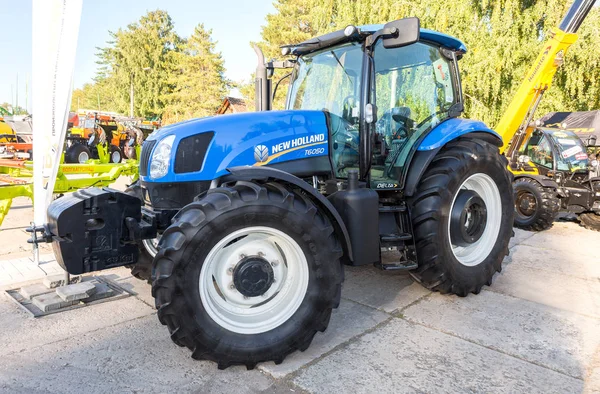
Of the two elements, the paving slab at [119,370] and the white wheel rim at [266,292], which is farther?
the white wheel rim at [266,292]

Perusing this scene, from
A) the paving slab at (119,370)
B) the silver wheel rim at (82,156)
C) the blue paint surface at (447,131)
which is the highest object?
the silver wheel rim at (82,156)

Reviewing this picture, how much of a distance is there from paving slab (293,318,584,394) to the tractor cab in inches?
53.9

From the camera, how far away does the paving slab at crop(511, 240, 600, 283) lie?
4.91 m

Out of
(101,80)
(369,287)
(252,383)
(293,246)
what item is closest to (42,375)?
(252,383)

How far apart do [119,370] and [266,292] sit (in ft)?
3.20

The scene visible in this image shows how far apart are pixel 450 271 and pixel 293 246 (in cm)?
162

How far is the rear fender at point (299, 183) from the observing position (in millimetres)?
2688

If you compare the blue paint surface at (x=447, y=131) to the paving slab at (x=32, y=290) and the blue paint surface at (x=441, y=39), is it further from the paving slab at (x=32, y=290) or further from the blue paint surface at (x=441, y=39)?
the paving slab at (x=32, y=290)

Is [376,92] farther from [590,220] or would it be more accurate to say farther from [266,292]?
[590,220]

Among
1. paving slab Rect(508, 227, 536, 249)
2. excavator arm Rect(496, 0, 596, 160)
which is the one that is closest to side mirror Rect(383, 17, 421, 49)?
paving slab Rect(508, 227, 536, 249)

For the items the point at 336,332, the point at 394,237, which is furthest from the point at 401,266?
the point at 336,332

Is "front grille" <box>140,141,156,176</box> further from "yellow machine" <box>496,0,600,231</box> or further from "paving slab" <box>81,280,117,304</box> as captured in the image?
"yellow machine" <box>496,0,600,231</box>

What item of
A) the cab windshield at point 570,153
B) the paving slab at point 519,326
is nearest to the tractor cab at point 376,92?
the paving slab at point 519,326

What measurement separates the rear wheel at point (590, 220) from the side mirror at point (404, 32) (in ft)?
20.8
